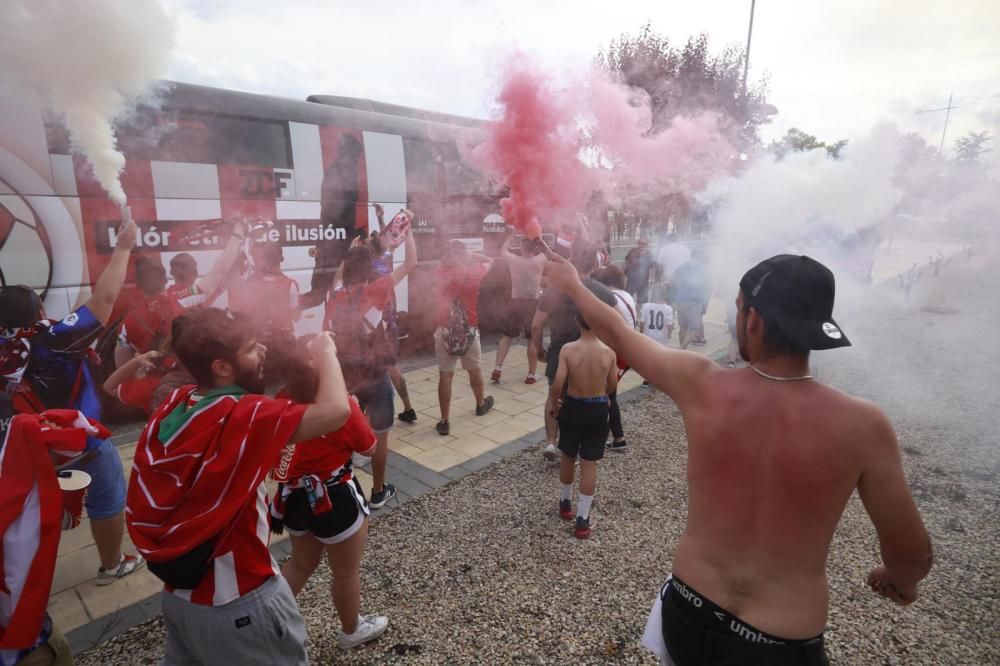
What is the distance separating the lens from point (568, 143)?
4.39 metres

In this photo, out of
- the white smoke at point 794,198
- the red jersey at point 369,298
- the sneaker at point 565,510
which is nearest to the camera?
the sneaker at point 565,510

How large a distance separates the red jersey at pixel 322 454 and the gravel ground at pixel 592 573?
1089 millimetres

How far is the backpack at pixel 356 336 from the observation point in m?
4.12

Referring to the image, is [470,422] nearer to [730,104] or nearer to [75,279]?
[75,279]

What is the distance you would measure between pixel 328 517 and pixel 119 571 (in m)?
1.95

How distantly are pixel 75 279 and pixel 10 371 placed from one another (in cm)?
260

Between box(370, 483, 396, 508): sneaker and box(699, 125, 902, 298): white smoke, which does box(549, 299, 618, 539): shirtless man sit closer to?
box(370, 483, 396, 508): sneaker

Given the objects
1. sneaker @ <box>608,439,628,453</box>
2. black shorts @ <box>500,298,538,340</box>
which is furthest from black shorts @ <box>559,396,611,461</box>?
black shorts @ <box>500,298,538,340</box>

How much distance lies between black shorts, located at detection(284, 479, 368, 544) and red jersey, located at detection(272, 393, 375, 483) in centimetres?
8

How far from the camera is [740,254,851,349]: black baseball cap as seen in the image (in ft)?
4.99

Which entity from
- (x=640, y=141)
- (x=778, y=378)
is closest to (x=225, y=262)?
(x=640, y=141)

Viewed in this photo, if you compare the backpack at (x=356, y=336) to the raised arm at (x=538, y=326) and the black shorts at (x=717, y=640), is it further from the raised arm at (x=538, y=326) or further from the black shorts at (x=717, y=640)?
the black shorts at (x=717, y=640)

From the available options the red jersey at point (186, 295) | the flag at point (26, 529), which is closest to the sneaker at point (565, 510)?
the flag at point (26, 529)

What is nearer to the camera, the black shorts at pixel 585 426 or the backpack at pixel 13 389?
the backpack at pixel 13 389
